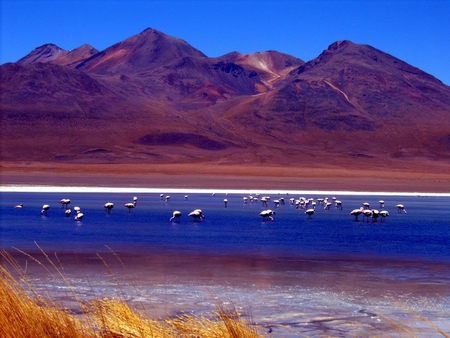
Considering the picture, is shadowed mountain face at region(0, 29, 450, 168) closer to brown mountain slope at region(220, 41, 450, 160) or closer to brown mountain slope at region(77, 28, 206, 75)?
brown mountain slope at region(220, 41, 450, 160)

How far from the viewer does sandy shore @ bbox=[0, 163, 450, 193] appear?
51969 millimetres

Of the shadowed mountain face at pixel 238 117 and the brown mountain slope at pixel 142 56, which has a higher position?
the brown mountain slope at pixel 142 56

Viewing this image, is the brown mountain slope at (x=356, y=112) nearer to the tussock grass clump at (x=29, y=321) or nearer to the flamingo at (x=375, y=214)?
the flamingo at (x=375, y=214)

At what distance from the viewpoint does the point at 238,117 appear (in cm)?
11888

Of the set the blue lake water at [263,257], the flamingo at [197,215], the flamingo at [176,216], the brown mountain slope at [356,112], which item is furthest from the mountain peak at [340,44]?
the flamingo at [176,216]

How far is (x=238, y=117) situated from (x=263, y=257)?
104m

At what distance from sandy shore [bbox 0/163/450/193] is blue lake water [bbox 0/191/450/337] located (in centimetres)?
2214

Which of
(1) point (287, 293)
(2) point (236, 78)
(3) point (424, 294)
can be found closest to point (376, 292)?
(3) point (424, 294)

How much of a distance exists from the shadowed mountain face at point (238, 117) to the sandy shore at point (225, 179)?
20.4m

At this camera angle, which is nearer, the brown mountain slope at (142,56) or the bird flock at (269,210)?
the bird flock at (269,210)

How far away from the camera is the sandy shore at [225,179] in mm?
51969

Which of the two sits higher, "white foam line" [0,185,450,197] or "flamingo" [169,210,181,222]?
"white foam line" [0,185,450,197]

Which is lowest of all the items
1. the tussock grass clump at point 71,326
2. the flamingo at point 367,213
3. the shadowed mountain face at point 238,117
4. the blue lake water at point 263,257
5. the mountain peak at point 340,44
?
the blue lake water at point 263,257

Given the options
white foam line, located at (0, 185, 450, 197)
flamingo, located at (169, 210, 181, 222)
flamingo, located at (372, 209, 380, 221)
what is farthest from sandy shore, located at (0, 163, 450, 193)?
flamingo, located at (169, 210, 181, 222)
